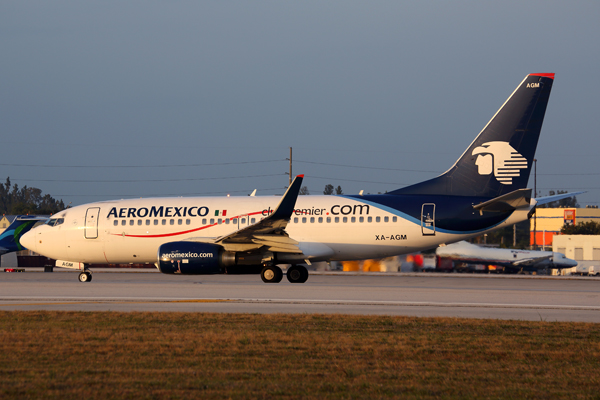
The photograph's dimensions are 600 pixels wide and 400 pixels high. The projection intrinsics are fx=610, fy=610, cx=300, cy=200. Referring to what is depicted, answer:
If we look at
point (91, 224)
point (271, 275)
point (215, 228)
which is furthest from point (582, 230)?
point (91, 224)

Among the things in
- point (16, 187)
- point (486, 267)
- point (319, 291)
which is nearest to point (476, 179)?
point (319, 291)

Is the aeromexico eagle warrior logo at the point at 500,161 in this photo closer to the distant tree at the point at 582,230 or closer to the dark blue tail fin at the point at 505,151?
the dark blue tail fin at the point at 505,151

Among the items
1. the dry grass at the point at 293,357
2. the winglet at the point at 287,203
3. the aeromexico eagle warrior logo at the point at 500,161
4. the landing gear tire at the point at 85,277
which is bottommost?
the landing gear tire at the point at 85,277

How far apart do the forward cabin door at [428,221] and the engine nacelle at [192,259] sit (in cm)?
722

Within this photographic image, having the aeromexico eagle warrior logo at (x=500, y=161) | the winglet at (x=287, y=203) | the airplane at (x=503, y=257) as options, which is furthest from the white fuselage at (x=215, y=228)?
the airplane at (x=503, y=257)

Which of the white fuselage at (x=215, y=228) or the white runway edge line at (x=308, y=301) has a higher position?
the white fuselage at (x=215, y=228)

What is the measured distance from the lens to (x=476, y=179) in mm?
23250

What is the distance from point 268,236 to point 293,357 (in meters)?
13.3

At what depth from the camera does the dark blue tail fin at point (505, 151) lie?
22438 millimetres

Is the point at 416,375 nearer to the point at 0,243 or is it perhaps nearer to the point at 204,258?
the point at 204,258

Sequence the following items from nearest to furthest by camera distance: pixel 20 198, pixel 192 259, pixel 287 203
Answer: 1. pixel 287 203
2. pixel 192 259
3. pixel 20 198

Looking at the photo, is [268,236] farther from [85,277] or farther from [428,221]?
[85,277]

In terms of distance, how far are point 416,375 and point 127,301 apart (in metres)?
11.6

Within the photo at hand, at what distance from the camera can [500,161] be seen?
75.4ft
